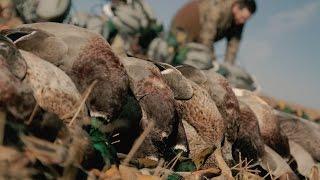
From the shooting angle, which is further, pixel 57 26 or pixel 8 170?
pixel 57 26

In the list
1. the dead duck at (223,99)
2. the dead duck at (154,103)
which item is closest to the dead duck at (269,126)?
the dead duck at (223,99)

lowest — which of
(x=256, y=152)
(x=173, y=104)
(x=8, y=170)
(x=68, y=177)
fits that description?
(x=256, y=152)

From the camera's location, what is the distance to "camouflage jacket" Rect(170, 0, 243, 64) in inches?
448

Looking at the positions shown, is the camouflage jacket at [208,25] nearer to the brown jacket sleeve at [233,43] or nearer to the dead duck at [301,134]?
the brown jacket sleeve at [233,43]

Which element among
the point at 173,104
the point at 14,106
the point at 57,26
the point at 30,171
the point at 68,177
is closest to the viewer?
the point at 30,171

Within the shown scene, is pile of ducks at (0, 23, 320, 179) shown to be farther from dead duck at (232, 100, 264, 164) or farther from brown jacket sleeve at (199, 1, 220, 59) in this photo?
brown jacket sleeve at (199, 1, 220, 59)

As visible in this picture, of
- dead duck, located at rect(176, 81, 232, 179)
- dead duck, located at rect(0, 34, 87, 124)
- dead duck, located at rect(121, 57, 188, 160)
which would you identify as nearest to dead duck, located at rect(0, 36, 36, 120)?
dead duck, located at rect(0, 34, 87, 124)

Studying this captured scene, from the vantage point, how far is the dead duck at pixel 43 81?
2615 millimetres

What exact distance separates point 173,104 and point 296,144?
2.27 metres

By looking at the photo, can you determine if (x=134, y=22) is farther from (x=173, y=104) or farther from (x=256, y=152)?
(x=173, y=104)

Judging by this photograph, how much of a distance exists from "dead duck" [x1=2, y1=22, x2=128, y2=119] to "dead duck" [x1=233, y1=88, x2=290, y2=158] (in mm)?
1915

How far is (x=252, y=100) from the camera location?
17.0 ft

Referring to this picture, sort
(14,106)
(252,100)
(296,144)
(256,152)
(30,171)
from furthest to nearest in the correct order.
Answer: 1. (296,144)
2. (252,100)
3. (256,152)
4. (14,106)
5. (30,171)

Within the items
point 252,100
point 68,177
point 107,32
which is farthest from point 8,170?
point 107,32
